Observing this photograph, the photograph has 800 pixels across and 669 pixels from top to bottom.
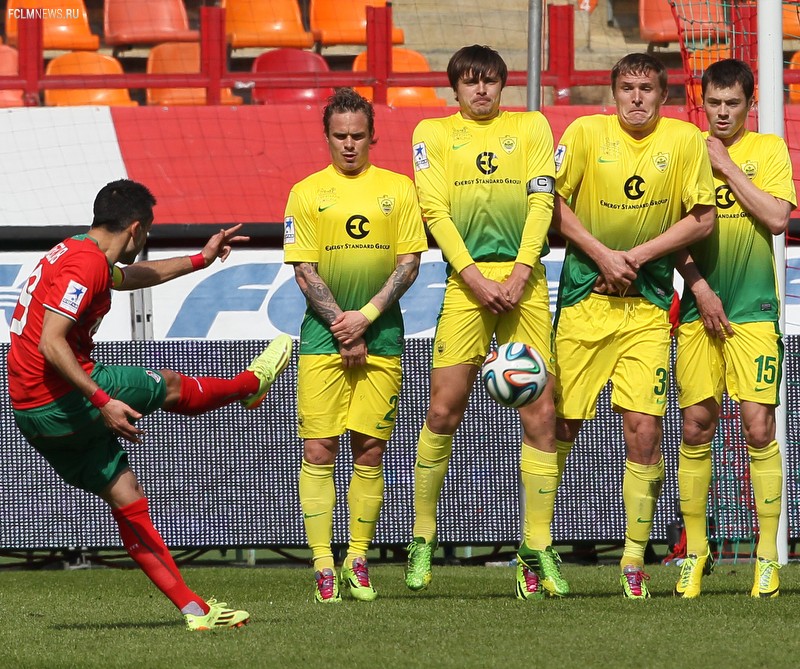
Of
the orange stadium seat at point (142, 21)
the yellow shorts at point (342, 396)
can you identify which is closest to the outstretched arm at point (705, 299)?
the yellow shorts at point (342, 396)

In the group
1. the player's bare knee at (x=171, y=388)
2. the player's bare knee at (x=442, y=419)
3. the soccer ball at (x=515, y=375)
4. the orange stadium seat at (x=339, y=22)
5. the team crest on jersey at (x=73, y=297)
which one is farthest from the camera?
the orange stadium seat at (x=339, y=22)

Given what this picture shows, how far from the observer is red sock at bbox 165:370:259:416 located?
5973 millimetres

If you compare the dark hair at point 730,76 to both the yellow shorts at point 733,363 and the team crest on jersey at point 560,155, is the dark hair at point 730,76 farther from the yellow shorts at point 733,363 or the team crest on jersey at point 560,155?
the yellow shorts at point 733,363

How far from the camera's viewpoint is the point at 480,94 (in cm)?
645

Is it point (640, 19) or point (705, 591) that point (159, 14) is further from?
point (705, 591)

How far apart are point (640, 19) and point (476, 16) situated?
175cm

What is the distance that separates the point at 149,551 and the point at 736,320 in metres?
2.90

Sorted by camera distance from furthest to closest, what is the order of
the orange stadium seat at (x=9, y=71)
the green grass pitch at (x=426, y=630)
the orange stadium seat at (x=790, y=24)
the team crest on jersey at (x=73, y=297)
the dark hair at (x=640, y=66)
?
the orange stadium seat at (x=790, y=24), the orange stadium seat at (x=9, y=71), the dark hair at (x=640, y=66), the team crest on jersey at (x=73, y=297), the green grass pitch at (x=426, y=630)

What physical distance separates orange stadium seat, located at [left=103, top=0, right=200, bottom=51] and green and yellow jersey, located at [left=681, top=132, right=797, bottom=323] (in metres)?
8.69

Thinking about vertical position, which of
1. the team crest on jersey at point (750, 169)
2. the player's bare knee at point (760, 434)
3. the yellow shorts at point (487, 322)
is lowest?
the player's bare knee at point (760, 434)

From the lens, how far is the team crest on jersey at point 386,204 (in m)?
6.57

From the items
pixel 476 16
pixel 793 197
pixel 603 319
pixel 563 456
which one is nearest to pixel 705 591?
pixel 563 456

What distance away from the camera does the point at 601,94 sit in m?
14.2

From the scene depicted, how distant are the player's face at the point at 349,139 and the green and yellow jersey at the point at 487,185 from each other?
1.04ft
